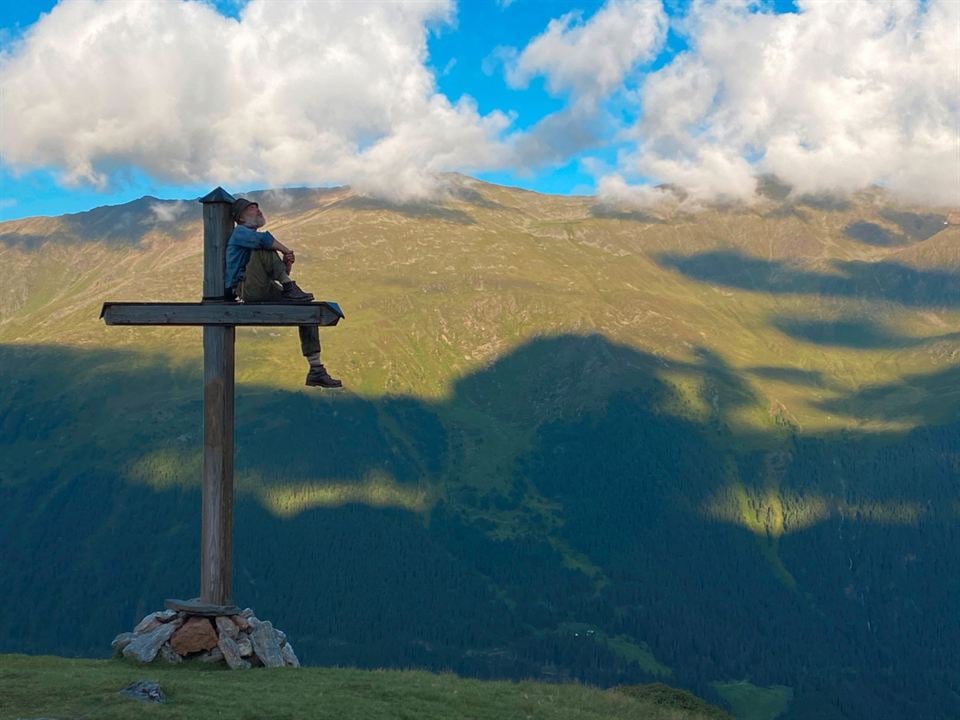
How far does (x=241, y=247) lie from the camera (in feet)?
91.7

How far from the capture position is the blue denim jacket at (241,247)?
2773 cm

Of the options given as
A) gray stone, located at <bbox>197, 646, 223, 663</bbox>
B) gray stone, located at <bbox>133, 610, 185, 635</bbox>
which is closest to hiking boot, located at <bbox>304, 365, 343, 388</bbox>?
gray stone, located at <bbox>197, 646, 223, 663</bbox>

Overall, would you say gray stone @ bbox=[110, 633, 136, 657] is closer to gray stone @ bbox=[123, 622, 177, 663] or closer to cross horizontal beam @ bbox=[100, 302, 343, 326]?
gray stone @ bbox=[123, 622, 177, 663]

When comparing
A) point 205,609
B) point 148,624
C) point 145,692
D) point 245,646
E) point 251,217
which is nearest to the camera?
point 145,692

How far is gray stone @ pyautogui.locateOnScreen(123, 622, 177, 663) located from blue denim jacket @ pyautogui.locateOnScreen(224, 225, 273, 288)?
10314mm

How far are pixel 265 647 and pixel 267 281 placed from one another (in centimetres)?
1124

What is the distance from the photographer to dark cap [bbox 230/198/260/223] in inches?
1137

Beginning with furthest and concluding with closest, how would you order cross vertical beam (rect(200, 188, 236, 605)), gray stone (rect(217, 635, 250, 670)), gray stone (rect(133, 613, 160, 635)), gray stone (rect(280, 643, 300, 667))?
gray stone (rect(280, 643, 300, 667)) → gray stone (rect(133, 613, 160, 635)) → gray stone (rect(217, 635, 250, 670)) → cross vertical beam (rect(200, 188, 236, 605))

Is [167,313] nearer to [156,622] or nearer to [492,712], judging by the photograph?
[156,622]

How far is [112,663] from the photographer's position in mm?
30984

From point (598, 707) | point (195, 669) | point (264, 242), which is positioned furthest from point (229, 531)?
point (598, 707)

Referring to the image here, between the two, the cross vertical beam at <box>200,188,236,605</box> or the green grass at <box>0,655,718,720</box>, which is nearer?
the green grass at <box>0,655,718,720</box>

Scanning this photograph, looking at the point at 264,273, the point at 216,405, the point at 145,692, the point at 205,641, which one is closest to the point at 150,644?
the point at 205,641

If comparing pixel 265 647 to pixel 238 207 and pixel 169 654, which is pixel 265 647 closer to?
pixel 169 654
